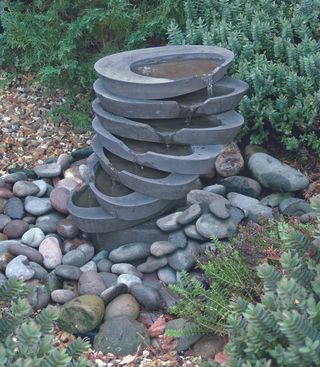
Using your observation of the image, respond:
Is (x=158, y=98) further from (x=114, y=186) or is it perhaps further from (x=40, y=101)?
(x=40, y=101)


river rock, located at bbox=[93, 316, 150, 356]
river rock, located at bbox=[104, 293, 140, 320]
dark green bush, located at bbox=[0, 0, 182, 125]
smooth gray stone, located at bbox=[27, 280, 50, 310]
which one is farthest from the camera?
dark green bush, located at bbox=[0, 0, 182, 125]

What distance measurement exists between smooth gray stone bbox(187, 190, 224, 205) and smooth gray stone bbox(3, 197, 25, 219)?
0.98m

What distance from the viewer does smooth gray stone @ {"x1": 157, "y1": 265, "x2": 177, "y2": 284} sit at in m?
3.65

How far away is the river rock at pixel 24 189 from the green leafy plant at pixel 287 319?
229 cm

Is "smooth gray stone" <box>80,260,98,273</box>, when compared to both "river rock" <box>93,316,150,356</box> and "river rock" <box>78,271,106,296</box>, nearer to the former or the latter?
"river rock" <box>78,271,106,296</box>

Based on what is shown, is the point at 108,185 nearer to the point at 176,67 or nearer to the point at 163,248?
the point at 163,248

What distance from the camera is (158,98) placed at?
3.58 meters

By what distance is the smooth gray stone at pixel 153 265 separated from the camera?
3686mm

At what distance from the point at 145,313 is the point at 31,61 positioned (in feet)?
8.58

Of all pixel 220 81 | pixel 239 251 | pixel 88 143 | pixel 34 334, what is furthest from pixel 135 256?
pixel 34 334

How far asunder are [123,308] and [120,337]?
19 cm

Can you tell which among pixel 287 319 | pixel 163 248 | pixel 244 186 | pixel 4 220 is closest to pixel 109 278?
pixel 163 248

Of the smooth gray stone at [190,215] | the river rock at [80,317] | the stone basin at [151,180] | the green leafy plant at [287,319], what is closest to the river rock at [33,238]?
the stone basin at [151,180]

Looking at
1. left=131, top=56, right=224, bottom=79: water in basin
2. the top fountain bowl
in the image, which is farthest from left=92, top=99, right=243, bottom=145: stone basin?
left=131, top=56, right=224, bottom=79: water in basin
